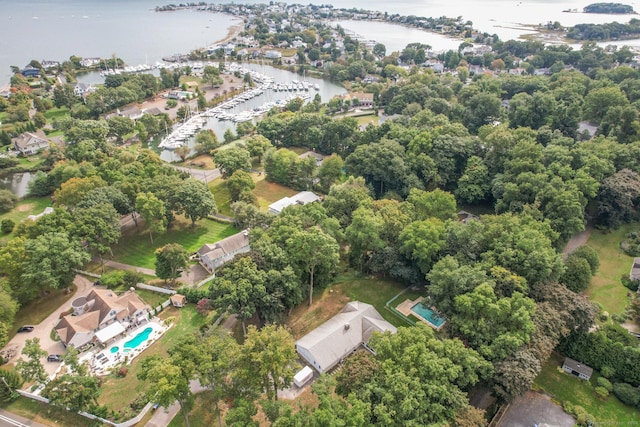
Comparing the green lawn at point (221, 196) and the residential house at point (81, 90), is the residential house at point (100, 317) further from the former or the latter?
the residential house at point (81, 90)

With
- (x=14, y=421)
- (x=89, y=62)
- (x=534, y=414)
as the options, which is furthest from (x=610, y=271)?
(x=89, y=62)

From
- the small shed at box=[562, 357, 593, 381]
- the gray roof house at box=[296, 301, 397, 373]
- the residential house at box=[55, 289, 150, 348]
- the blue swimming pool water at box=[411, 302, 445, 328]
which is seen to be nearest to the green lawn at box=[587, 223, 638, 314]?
the small shed at box=[562, 357, 593, 381]

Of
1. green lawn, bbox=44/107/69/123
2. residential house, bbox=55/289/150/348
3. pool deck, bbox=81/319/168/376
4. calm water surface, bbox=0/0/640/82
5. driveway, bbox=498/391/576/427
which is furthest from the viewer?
calm water surface, bbox=0/0/640/82

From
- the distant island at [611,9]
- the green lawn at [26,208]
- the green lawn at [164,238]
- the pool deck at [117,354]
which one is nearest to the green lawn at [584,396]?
the pool deck at [117,354]

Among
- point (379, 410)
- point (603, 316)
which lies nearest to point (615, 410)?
point (603, 316)

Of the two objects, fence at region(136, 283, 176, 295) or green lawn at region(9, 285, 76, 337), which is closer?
green lawn at region(9, 285, 76, 337)

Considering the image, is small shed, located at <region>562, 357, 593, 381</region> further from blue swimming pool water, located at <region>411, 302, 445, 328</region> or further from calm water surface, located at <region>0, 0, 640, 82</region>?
calm water surface, located at <region>0, 0, 640, 82</region>

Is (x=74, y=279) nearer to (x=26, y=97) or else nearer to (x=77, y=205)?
(x=77, y=205)

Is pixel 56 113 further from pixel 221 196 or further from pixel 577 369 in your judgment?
pixel 577 369
